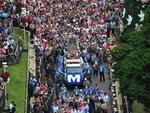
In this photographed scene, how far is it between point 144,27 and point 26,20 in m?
16.8

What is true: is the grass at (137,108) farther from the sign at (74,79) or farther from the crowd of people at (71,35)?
the sign at (74,79)

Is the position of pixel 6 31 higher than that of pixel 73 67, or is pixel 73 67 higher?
pixel 6 31

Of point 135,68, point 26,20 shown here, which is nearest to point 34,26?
point 26,20

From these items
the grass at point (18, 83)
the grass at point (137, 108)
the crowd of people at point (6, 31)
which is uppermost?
the crowd of people at point (6, 31)

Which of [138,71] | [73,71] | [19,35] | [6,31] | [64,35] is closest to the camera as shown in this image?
[138,71]

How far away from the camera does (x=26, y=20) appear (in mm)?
52656

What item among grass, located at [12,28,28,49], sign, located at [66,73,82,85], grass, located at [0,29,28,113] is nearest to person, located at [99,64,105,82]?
sign, located at [66,73,82,85]

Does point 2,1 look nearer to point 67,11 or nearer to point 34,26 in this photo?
point 34,26

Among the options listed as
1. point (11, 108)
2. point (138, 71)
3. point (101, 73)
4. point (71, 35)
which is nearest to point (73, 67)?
point (101, 73)

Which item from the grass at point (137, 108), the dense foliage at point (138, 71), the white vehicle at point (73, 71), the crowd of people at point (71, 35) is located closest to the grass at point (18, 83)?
the crowd of people at point (71, 35)

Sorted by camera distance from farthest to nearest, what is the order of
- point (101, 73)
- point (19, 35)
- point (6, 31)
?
point (19, 35) < point (6, 31) < point (101, 73)

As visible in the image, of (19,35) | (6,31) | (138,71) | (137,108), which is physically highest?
(19,35)

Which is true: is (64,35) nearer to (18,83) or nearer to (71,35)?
(71,35)

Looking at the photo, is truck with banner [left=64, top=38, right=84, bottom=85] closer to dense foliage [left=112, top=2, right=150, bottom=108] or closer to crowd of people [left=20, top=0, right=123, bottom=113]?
crowd of people [left=20, top=0, right=123, bottom=113]
